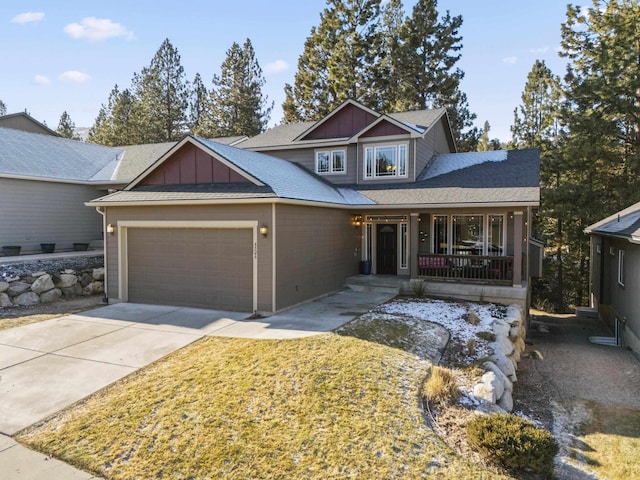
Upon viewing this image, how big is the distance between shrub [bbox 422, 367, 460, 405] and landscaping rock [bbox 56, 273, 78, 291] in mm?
12392

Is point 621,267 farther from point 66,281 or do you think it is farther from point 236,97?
point 236,97

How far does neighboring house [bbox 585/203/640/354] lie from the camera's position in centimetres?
1114

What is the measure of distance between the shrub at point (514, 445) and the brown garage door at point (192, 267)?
22.9 ft

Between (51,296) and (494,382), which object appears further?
(51,296)

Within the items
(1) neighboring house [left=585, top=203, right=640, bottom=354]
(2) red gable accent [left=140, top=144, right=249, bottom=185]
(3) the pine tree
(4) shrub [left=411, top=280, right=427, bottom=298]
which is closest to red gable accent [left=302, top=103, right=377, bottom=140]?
(2) red gable accent [left=140, top=144, right=249, bottom=185]

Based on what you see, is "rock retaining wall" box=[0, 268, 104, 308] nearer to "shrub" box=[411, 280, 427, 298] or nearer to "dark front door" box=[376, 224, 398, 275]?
"dark front door" box=[376, 224, 398, 275]

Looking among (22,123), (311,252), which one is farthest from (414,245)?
(22,123)

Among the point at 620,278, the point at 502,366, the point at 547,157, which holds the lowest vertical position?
the point at 502,366

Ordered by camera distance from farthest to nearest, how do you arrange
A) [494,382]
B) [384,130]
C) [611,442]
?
[384,130]
[494,382]
[611,442]

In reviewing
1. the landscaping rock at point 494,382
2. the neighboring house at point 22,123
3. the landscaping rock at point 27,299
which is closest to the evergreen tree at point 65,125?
the neighboring house at point 22,123

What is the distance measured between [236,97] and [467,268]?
27851 mm

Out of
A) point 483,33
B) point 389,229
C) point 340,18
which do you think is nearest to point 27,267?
point 389,229

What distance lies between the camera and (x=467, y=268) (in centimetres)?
1395

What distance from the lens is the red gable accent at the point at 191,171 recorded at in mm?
12117
